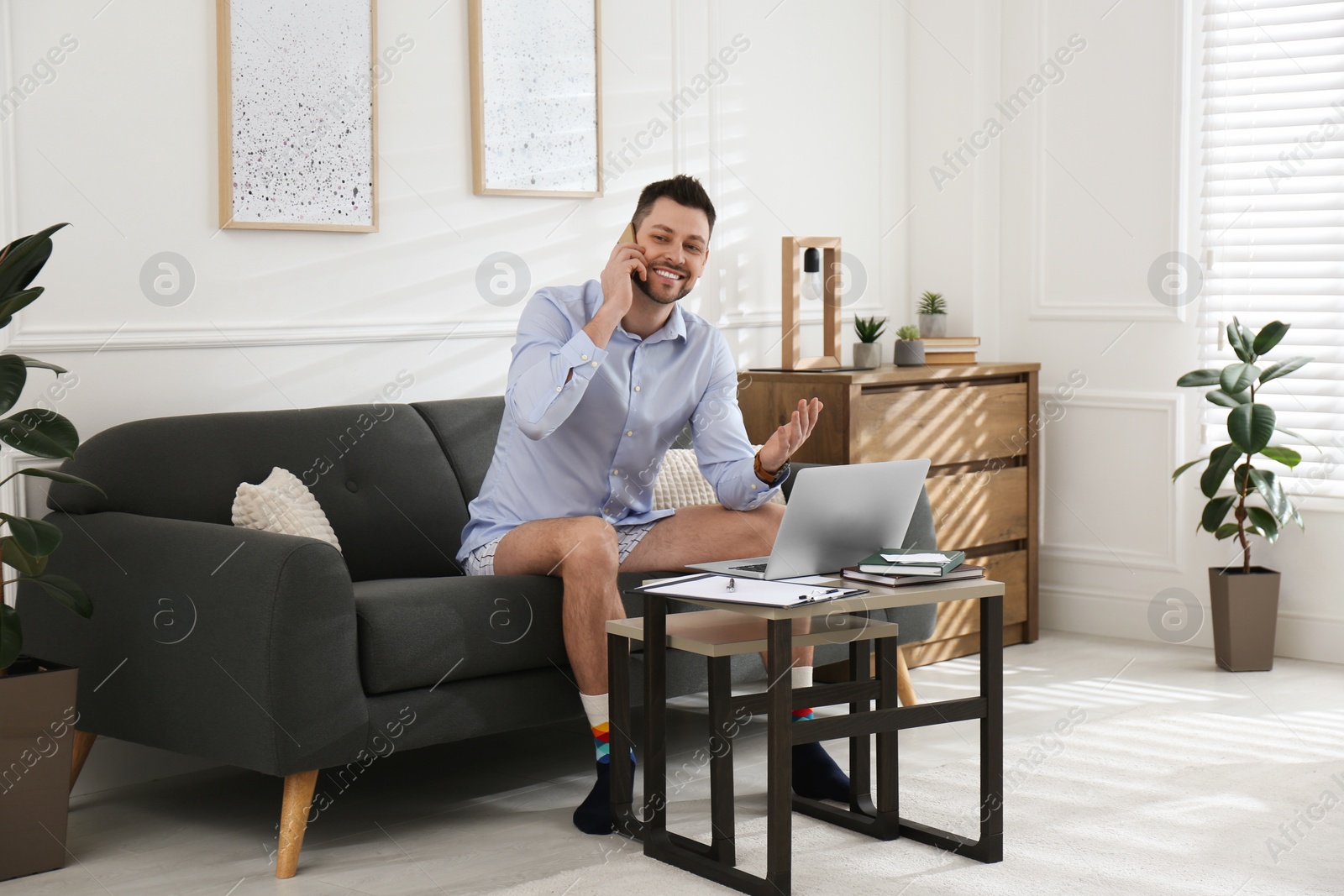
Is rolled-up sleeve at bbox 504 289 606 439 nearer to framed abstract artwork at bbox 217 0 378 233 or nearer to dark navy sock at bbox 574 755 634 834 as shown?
dark navy sock at bbox 574 755 634 834

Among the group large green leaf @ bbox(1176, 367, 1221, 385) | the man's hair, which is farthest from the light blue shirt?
large green leaf @ bbox(1176, 367, 1221, 385)

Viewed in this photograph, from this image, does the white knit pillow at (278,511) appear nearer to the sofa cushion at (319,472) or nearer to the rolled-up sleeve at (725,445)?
the sofa cushion at (319,472)

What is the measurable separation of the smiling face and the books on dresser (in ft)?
2.70

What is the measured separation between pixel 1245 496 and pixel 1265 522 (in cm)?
11

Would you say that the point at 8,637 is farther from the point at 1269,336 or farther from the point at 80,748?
the point at 1269,336

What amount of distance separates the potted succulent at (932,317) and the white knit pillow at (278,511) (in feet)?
8.27

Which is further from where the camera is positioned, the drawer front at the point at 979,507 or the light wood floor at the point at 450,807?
the drawer front at the point at 979,507

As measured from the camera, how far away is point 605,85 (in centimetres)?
425

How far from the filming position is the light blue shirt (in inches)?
124

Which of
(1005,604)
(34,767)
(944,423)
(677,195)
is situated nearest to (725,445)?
(677,195)

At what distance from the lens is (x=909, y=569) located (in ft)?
8.45

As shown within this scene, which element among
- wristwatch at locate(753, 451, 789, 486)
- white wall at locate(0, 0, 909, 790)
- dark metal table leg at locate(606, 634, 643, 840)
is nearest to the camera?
dark metal table leg at locate(606, 634, 643, 840)

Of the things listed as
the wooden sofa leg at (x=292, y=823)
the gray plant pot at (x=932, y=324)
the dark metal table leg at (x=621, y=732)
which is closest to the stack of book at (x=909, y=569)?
the dark metal table leg at (x=621, y=732)

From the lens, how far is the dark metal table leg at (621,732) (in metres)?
2.81
